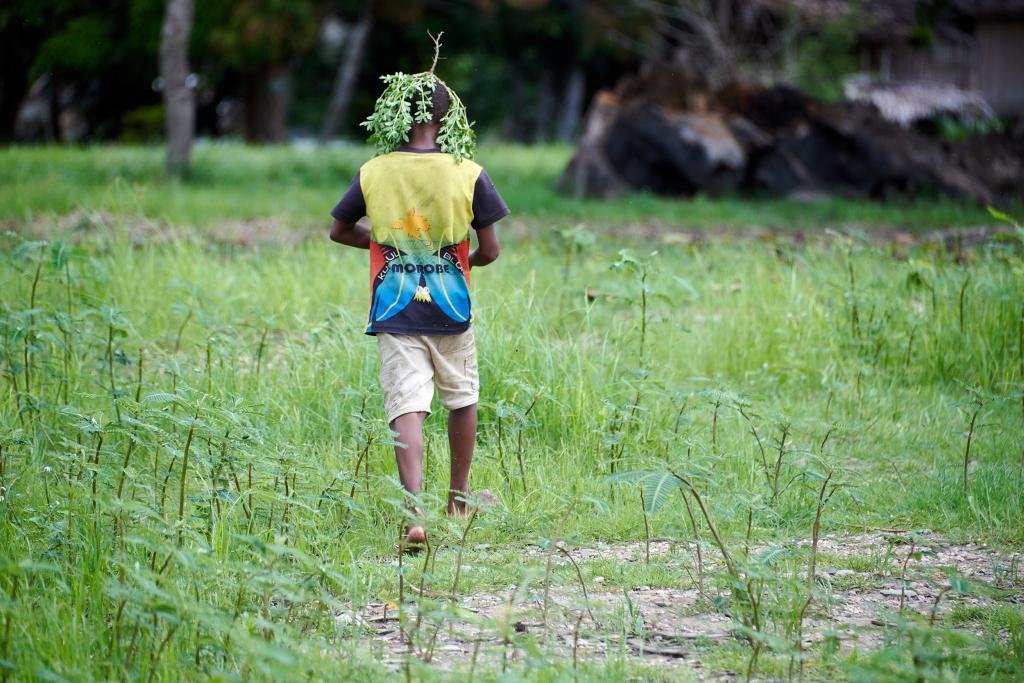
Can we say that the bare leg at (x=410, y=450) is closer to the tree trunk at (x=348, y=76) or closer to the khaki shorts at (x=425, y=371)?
the khaki shorts at (x=425, y=371)

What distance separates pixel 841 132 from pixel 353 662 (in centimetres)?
1215

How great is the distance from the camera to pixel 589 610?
10.5ft

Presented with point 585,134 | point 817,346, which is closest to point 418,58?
point 585,134

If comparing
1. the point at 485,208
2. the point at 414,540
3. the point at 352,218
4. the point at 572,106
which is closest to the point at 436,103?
the point at 485,208

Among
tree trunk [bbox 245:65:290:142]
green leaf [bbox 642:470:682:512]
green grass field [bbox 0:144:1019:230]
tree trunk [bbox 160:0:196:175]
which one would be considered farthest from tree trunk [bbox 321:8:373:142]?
green leaf [bbox 642:470:682:512]

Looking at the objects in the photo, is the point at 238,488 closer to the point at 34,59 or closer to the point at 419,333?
the point at 419,333

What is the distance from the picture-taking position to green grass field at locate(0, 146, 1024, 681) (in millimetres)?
2812

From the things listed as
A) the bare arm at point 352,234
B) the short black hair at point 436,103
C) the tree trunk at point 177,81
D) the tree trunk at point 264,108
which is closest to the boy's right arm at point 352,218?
the bare arm at point 352,234

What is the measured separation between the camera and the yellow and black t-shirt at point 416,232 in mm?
3652

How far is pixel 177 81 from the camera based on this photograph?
13.1m

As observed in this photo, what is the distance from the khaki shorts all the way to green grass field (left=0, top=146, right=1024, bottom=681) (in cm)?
18

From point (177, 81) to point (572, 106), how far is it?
14.6 m

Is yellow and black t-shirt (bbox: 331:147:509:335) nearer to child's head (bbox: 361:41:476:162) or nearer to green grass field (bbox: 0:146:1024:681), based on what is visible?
child's head (bbox: 361:41:476:162)

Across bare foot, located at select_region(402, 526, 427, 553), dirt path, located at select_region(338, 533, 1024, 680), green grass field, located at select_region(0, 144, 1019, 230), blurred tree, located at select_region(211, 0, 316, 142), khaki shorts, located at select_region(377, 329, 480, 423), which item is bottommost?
dirt path, located at select_region(338, 533, 1024, 680)
